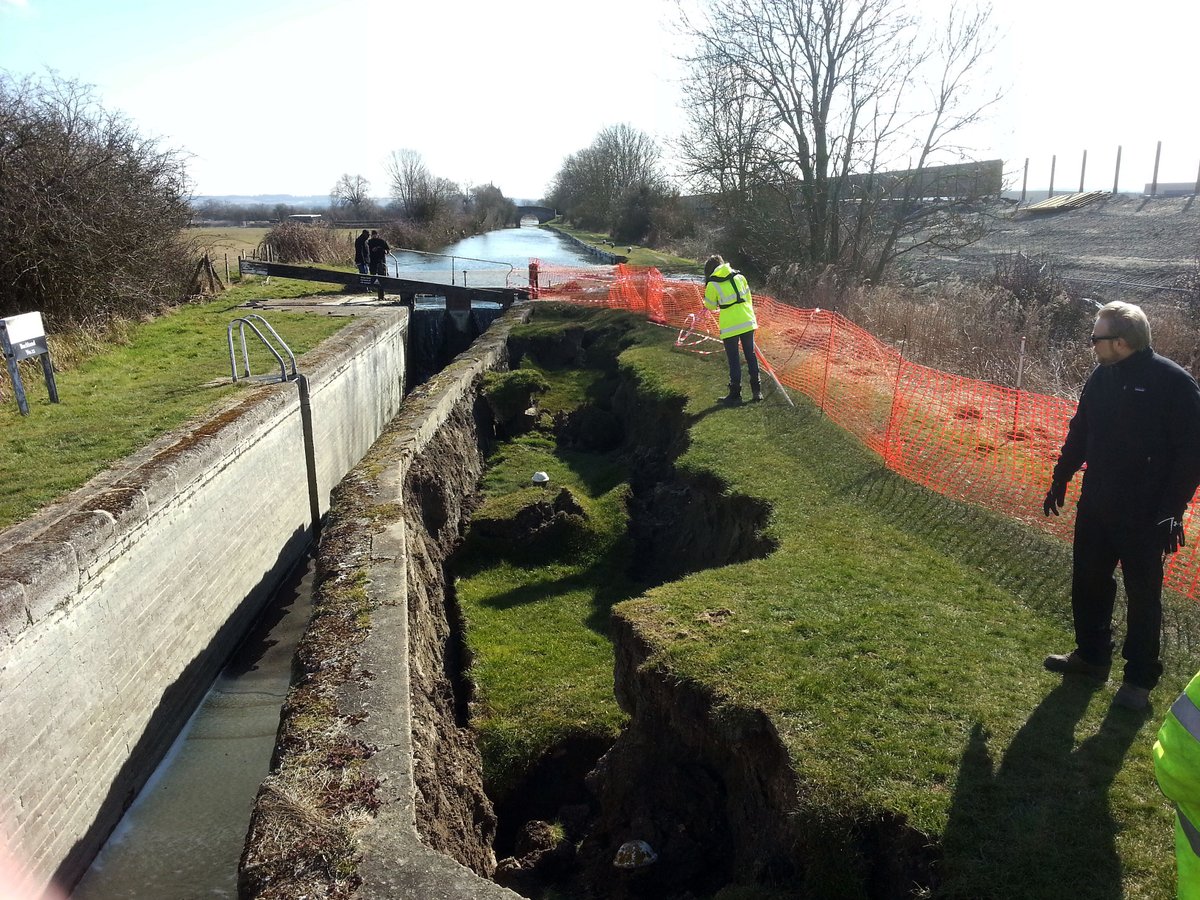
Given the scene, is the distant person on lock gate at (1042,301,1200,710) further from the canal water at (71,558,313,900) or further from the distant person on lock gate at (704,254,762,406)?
the distant person on lock gate at (704,254,762,406)

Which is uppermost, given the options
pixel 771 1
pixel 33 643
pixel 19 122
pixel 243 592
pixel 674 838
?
pixel 771 1

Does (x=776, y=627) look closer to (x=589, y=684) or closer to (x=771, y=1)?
(x=589, y=684)

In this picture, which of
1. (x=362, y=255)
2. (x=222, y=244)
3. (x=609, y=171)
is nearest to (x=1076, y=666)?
(x=362, y=255)

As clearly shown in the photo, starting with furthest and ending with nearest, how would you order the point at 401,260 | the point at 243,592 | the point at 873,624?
the point at 401,260
the point at 243,592
the point at 873,624

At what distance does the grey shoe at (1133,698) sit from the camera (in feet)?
14.0

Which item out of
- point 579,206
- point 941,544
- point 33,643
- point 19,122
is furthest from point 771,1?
point 579,206

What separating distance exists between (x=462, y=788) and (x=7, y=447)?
21.6ft

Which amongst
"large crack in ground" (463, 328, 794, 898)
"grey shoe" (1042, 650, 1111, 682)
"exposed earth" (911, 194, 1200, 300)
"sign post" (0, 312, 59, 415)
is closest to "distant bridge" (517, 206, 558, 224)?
"exposed earth" (911, 194, 1200, 300)

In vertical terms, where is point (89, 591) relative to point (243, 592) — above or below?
above

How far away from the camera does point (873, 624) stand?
5.40 metres

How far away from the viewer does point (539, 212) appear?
93562 mm

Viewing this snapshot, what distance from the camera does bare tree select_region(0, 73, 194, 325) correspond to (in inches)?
525

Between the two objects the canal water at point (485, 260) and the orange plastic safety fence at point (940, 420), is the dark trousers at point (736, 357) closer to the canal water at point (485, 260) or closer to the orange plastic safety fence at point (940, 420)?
the orange plastic safety fence at point (940, 420)

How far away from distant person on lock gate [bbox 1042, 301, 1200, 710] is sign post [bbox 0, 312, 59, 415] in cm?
1032
